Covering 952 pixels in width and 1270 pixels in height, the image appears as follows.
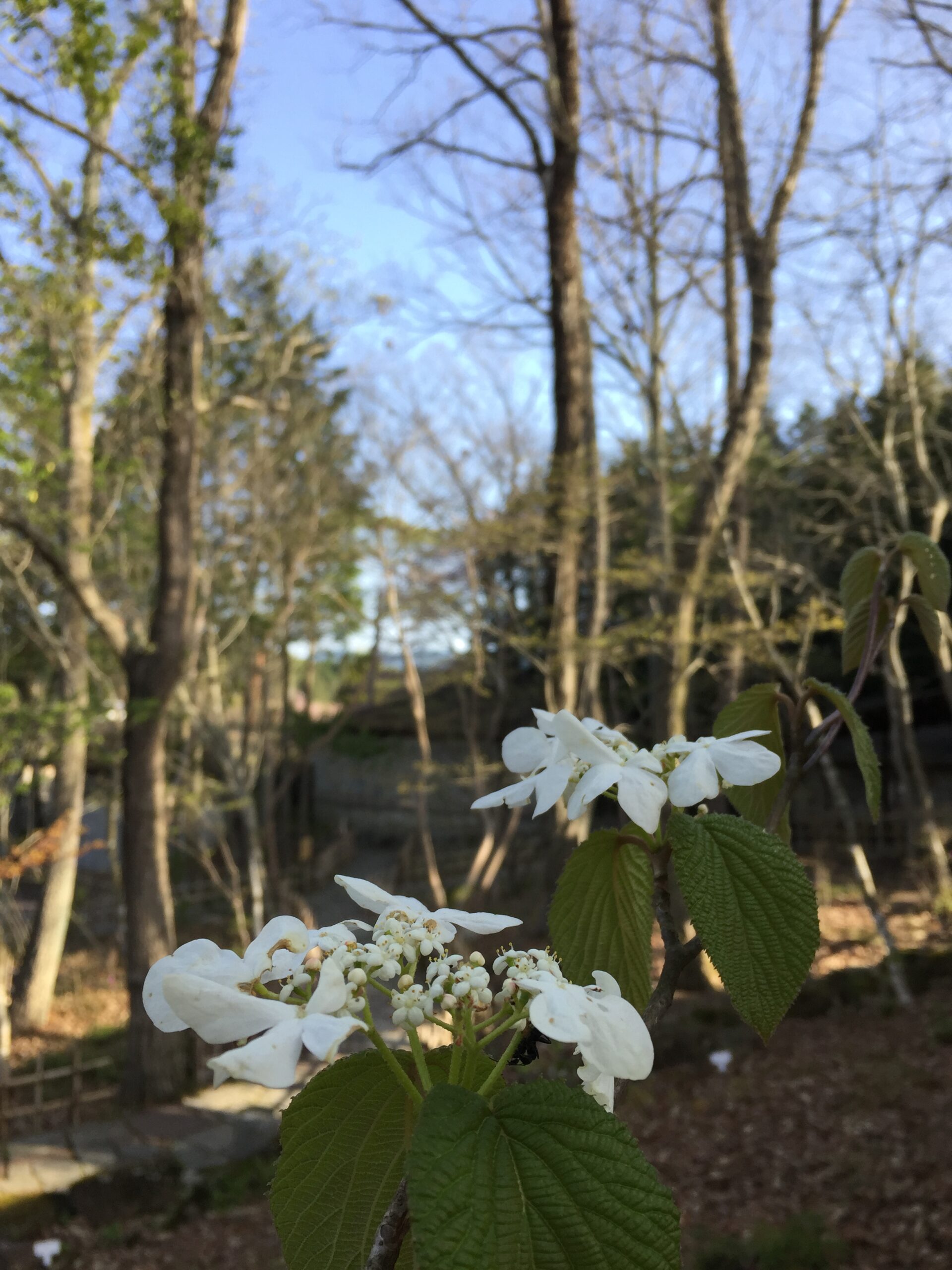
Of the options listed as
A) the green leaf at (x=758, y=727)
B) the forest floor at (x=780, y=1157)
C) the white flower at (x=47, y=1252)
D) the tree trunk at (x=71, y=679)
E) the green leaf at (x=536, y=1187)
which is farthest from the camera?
the tree trunk at (x=71, y=679)

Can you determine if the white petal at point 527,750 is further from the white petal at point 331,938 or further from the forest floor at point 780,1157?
the forest floor at point 780,1157

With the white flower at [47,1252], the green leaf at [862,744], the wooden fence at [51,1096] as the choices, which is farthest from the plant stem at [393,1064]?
the wooden fence at [51,1096]

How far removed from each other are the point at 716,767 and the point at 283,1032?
0.36 metres

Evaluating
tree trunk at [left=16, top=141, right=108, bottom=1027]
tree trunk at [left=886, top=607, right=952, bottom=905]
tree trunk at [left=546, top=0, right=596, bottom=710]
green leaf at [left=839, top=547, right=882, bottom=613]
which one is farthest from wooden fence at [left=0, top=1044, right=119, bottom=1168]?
tree trunk at [left=886, top=607, right=952, bottom=905]

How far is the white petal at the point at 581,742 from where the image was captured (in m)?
0.63

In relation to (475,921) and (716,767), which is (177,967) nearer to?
(475,921)

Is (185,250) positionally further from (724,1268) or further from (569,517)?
(724,1268)

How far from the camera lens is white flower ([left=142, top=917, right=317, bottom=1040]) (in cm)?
52

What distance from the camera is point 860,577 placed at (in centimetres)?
98

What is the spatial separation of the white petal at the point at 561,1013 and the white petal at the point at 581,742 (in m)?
0.16

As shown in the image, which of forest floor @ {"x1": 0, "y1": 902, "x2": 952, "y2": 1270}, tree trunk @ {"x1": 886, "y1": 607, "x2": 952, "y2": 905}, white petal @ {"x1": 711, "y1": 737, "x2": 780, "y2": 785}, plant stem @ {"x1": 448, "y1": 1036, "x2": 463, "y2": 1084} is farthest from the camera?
tree trunk @ {"x1": 886, "y1": 607, "x2": 952, "y2": 905}

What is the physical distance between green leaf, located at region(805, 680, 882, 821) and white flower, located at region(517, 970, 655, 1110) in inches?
11.9

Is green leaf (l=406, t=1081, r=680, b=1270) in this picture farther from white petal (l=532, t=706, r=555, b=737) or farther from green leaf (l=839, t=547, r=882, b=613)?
green leaf (l=839, t=547, r=882, b=613)

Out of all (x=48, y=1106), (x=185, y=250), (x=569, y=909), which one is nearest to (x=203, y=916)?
(x=48, y=1106)
